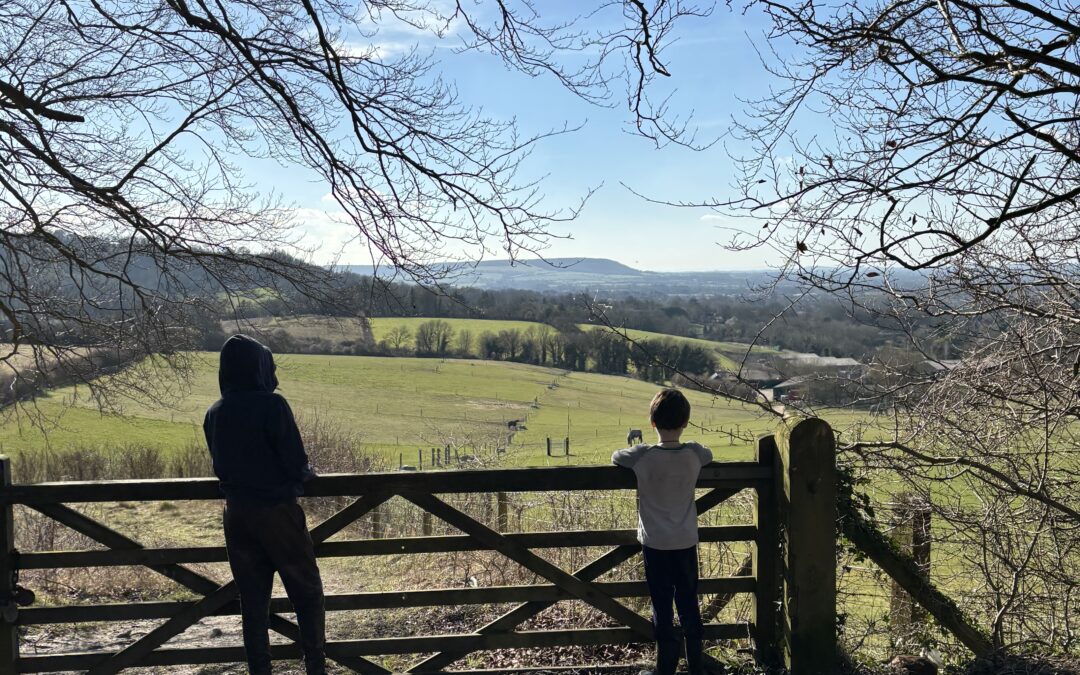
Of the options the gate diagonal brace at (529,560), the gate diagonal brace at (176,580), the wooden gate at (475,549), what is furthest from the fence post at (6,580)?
the gate diagonal brace at (529,560)

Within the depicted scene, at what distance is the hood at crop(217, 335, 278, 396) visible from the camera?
12.8ft

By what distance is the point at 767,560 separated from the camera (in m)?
4.49

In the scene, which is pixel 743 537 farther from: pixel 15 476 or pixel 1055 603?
pixel 15 476

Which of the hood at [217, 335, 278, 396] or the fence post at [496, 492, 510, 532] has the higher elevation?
the hood at [217, 335, 278, 396]

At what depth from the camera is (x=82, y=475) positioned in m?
20.3

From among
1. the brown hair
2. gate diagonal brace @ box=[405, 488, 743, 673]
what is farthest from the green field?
the brown hair

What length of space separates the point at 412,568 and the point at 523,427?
3783 centimetres

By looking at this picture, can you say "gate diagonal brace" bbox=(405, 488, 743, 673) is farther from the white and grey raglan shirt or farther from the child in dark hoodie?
the child in dark hoodie

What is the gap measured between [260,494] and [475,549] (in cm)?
121

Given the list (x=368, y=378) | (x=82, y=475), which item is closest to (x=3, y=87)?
(x=82, y=475)

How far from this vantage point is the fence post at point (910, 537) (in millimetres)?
5535

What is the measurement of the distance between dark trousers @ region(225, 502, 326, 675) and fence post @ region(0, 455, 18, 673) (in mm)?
1305

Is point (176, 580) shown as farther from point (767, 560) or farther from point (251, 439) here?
point (767, 560)

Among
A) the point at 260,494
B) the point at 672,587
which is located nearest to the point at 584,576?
the point at 672,587
